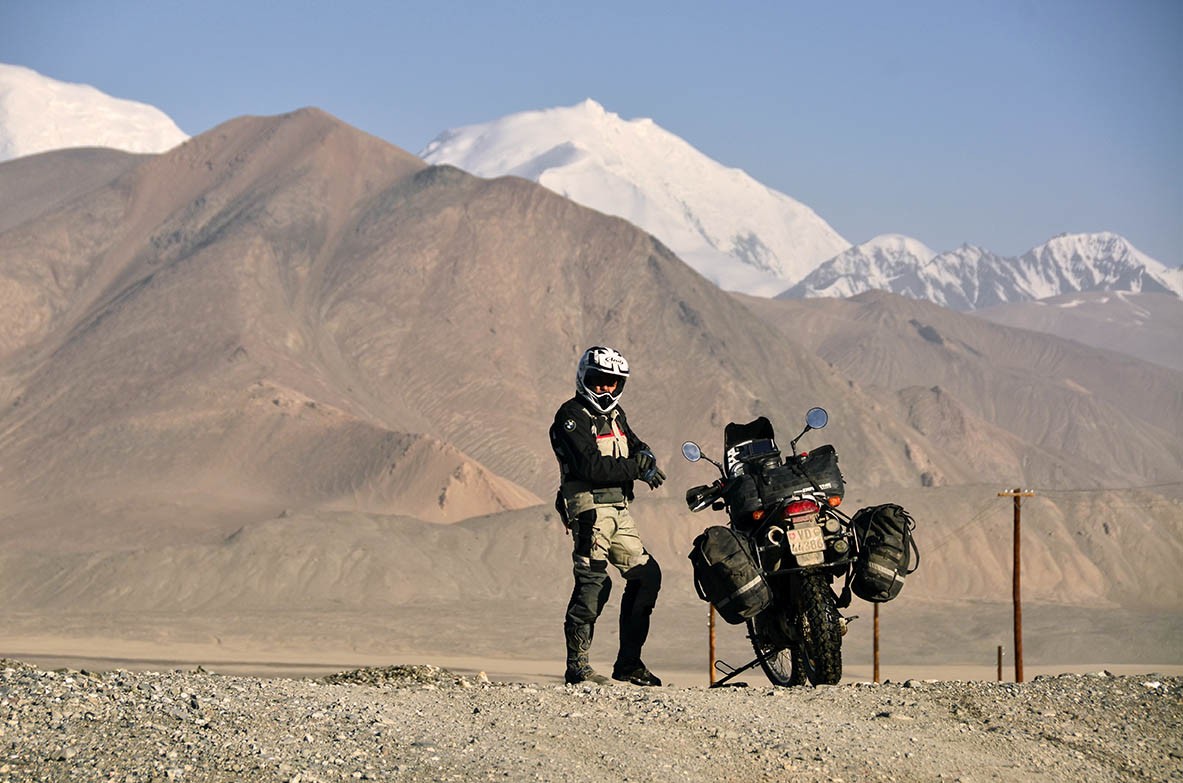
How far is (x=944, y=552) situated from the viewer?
292ft

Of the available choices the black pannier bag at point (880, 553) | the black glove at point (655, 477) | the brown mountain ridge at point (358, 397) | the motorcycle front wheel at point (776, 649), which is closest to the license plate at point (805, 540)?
the black pannier bag at point (880, 553)

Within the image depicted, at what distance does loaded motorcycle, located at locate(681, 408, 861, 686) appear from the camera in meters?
11.2

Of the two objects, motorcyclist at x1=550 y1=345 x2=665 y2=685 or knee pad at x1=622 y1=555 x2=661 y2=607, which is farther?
knee pad at x1=622 y1=555 x2=661 y2=607

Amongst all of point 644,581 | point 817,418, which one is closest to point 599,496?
point 644,581

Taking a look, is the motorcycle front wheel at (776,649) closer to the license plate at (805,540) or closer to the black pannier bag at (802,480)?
the license plate at (805,540)

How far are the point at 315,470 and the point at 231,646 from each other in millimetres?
35083

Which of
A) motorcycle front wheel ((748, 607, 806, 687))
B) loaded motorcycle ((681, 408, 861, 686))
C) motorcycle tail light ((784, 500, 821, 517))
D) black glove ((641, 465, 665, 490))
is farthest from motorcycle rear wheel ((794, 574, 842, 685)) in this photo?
black glove ((641, 465, 665, 490))

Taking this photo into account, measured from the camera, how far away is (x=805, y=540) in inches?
446

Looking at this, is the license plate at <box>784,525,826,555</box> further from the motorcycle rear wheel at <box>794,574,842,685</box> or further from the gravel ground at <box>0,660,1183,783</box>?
the gravel ground at <box>0,660,1183,783</box>

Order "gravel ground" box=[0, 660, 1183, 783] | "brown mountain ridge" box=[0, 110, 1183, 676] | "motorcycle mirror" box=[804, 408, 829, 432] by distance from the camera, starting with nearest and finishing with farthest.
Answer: "gravel ground" box=[0, 660, 1183, 783] → "motorcycle mirror" box=[804, 408, 829, 432] → "brown mountain ridge" box=[0, 110, 1183, 676]

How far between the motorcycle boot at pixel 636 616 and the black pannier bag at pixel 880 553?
147 centimetres

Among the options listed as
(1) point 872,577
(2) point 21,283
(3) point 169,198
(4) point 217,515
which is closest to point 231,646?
(4) point 217,515

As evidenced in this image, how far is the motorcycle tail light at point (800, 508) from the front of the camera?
11406 millimetres

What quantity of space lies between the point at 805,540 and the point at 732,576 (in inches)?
22.8
